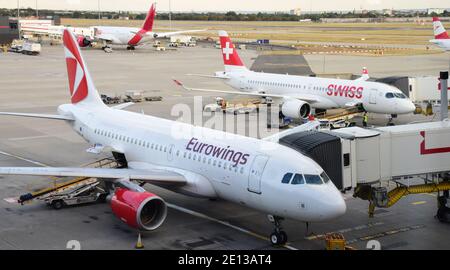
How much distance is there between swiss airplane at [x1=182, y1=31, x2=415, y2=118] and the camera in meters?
46.1

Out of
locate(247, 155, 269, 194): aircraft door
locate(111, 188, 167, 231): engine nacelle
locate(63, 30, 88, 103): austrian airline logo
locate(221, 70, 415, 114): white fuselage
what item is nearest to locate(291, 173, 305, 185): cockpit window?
locate(247, 155, 269, 194): aircraft door

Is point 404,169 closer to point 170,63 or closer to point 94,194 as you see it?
point 94,194

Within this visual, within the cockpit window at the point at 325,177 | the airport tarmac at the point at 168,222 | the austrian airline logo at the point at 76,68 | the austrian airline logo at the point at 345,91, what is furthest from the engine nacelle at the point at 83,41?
the cockpit window at the point at 325,177

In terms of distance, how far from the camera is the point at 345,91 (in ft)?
158

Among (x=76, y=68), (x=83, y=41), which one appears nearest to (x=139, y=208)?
(x=76, y=68)

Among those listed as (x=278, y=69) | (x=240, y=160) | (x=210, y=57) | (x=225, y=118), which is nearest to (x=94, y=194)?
(x=240, y=160)

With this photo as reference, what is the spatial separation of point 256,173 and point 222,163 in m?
1.90

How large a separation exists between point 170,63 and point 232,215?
243 feet

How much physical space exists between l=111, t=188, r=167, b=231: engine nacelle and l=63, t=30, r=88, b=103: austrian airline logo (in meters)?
10.4

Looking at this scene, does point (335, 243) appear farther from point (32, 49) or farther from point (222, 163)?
point (32, 49)

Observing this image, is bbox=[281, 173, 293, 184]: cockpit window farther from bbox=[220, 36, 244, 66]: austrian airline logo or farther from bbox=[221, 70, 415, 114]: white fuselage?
bbox=[220, 36, 244, 66]: austrian airline logo

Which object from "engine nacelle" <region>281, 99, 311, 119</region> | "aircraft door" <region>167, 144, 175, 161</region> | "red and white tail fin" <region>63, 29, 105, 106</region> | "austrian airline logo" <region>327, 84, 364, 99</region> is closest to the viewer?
"aircraft door" <region>167, 144, 175, 161</region>

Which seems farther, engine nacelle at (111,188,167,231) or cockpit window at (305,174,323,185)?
engine nacelle at (111,188,167,231)

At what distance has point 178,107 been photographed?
57.6 m
